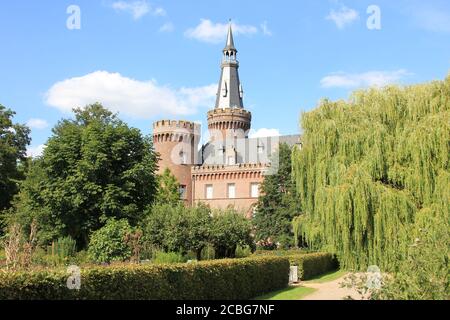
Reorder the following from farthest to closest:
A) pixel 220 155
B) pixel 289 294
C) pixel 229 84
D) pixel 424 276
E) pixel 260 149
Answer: pixel 229 84 → pixel 220 155 → pixel 260 149 → pixel 289 294 → pixel 424 276

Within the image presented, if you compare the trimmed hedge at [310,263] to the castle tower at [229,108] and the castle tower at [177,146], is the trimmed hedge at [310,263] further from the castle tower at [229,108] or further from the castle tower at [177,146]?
the castle tower at [229,108]

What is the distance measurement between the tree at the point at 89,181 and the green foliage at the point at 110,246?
3.97 m

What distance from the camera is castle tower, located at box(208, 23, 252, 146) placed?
57469mm

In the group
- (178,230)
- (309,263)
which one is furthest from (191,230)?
(309,263)

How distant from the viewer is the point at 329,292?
739 inches

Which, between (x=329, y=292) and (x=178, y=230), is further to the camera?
(x=178, y=230)

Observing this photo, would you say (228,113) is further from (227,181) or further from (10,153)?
(10,153)

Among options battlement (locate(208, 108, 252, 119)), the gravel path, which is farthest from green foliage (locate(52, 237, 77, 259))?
battlement (locate(208, 108, 252, 119))

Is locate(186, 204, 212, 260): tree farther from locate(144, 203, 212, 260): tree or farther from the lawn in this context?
the lawn

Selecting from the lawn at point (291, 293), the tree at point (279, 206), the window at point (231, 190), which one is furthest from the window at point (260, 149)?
the lawn at point (291, 293)

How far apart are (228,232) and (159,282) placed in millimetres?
11283
